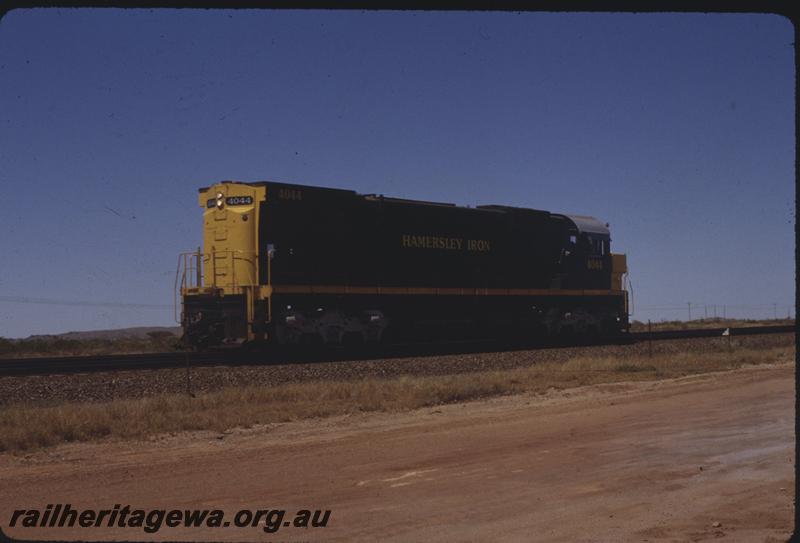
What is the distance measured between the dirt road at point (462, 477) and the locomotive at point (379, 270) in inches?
424

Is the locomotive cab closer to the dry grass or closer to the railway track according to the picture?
the railway track

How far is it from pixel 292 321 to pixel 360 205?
16.8 ft

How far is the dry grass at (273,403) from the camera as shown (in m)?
13.6

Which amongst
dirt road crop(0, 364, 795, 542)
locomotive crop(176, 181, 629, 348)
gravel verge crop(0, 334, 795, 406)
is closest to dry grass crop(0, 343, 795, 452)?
dirt road crop(0, 364, 795, 542)

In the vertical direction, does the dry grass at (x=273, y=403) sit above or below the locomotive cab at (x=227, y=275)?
below

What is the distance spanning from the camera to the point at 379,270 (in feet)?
96.1

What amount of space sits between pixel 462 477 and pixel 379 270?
63.6 feet

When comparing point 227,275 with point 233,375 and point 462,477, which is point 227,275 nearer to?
point 233,375

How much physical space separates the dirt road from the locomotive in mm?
10777

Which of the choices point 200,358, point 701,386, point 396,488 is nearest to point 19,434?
point 396,488

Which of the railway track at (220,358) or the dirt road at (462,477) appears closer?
the dirt road at (462,477)

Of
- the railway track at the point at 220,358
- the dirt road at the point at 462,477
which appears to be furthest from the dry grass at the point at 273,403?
the railway track at the point at 220,358

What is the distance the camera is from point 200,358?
971 inches

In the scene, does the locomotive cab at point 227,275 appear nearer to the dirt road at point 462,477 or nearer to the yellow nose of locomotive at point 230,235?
the yellow nose of locomotive at point 230,235
